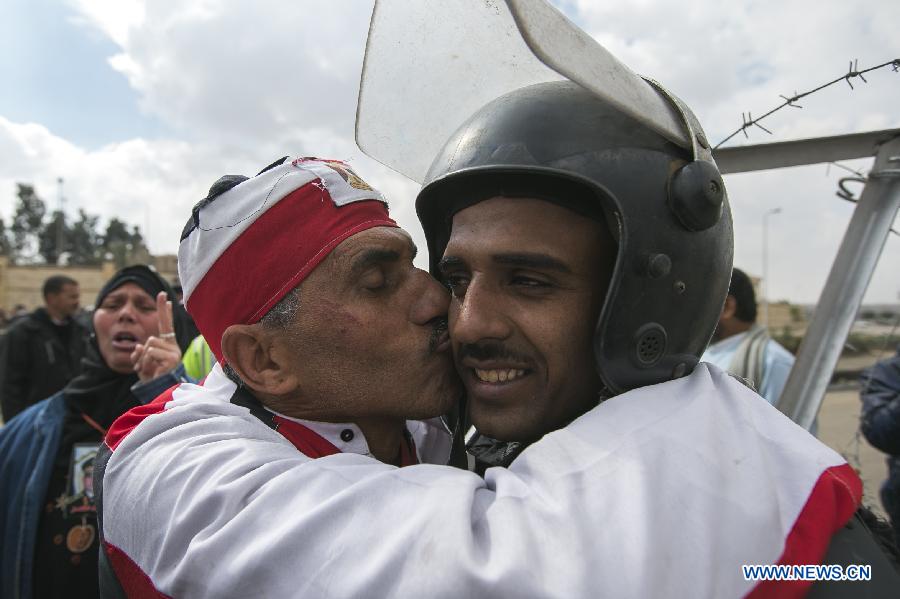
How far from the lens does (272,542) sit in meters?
1.08

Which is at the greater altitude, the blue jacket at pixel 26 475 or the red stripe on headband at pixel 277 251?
the red stripe on headband at pixel 277 251

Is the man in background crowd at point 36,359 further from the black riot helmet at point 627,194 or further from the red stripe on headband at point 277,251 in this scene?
the black riot helmet at point 627,194

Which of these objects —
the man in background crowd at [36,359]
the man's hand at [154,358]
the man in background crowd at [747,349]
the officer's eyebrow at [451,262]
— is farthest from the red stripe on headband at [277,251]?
the man in background crowd at [36,359]

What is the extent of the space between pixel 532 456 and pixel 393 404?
0.58m

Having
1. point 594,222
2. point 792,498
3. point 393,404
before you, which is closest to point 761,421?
point 792,498

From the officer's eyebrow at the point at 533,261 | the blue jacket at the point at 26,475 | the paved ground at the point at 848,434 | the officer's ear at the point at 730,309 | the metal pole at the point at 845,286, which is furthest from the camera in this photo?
the paved ground at the point at 848,434

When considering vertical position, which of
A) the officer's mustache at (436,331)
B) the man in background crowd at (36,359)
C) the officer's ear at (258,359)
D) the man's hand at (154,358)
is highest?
the officer's mustache at (436,331)

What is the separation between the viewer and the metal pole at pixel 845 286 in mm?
2045

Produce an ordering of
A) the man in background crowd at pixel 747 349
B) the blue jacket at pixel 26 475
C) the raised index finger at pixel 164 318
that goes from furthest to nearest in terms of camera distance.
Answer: the man in background crowd at pixel 747 349 → the raised index finger at pixel 164 318 → the blue jacket at pixel 26 475

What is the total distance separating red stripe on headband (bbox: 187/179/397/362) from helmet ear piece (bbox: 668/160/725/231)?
31.3 inches

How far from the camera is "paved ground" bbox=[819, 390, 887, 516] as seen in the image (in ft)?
21.4

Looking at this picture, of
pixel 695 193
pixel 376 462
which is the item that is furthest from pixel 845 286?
pixel 376 462

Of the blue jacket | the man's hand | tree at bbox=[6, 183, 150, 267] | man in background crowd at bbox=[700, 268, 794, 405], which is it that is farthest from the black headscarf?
tree at bbox=[6, 183, 150, 267]

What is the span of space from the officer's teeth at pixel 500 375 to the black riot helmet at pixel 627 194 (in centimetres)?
20
